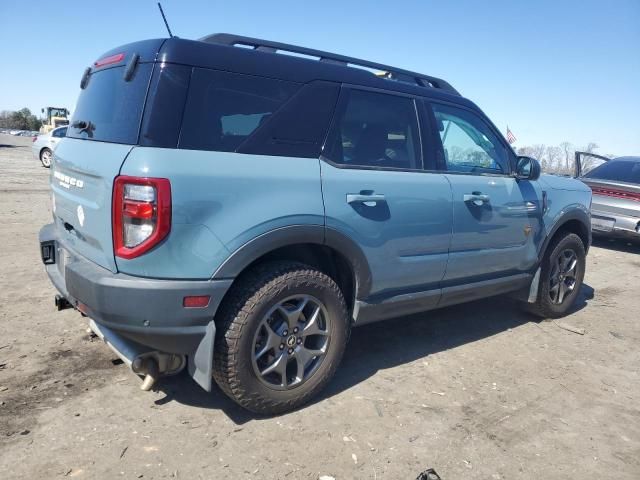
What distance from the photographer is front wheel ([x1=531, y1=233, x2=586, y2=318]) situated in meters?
4.71

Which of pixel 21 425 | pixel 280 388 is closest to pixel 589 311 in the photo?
pixel 280 388

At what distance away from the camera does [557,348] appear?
4.29 metres

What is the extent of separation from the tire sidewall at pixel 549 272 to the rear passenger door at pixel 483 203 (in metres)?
0.31

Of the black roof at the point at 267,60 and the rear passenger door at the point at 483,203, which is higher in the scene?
the black roof at the point at 267,60

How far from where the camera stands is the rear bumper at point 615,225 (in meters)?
8.29

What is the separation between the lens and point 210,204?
2.43 meters

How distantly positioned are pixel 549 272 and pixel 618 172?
577cm

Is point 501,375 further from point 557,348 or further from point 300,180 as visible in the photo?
point 300,180

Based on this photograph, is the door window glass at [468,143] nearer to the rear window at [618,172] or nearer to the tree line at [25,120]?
the rear window at [618,172]

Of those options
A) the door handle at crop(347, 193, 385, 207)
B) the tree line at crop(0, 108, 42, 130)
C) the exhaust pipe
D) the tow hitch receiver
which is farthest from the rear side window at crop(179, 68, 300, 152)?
the tree line at crop(0, 108, 42, 130)

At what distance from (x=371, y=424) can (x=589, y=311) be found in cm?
369

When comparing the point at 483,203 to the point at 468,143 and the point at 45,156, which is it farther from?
the point at 45,156

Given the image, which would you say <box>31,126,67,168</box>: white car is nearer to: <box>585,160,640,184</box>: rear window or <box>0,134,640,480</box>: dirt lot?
<box>0,134,640,480</box>: dirt lot

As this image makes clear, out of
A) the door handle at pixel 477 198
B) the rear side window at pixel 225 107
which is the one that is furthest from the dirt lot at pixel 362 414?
the rear side window at pixel 225 107
